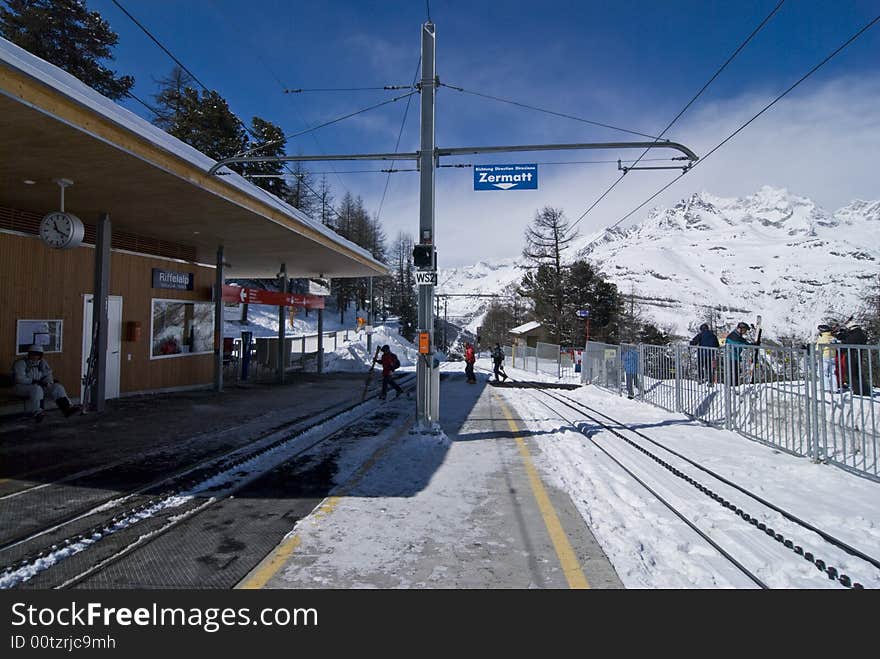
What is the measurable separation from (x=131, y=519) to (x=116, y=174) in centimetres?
678

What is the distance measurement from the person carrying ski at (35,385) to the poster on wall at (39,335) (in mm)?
1365

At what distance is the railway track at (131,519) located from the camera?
3.90 meters

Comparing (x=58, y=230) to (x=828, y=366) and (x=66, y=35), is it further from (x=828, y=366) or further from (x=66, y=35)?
(x=66, y=35)

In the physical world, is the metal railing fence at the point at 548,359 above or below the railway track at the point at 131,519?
above

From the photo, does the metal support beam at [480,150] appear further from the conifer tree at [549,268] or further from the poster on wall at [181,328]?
the conifer tree at [549,268]

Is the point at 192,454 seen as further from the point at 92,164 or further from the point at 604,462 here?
the point at 604,462

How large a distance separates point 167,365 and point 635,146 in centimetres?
1430

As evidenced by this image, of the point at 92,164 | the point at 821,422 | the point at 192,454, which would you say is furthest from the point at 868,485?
the point at 92,164

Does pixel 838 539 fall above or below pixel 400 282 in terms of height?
below

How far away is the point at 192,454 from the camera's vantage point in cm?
769

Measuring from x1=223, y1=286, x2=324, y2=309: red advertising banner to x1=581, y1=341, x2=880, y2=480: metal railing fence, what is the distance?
45.3 ft

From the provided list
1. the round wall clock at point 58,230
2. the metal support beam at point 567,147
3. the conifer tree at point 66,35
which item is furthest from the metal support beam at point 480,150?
the conifer tree at point 66,35

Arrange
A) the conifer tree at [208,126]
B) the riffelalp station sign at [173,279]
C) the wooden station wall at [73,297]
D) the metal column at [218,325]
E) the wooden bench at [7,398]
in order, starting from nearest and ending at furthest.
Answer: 1. the wooden bench at [7,398]
2. the wooden station wall at [73,297]
3. the riffelalp station sign at [173,279]
4. the metal column at [218,325]
5. the conifer tree at [208,126]
